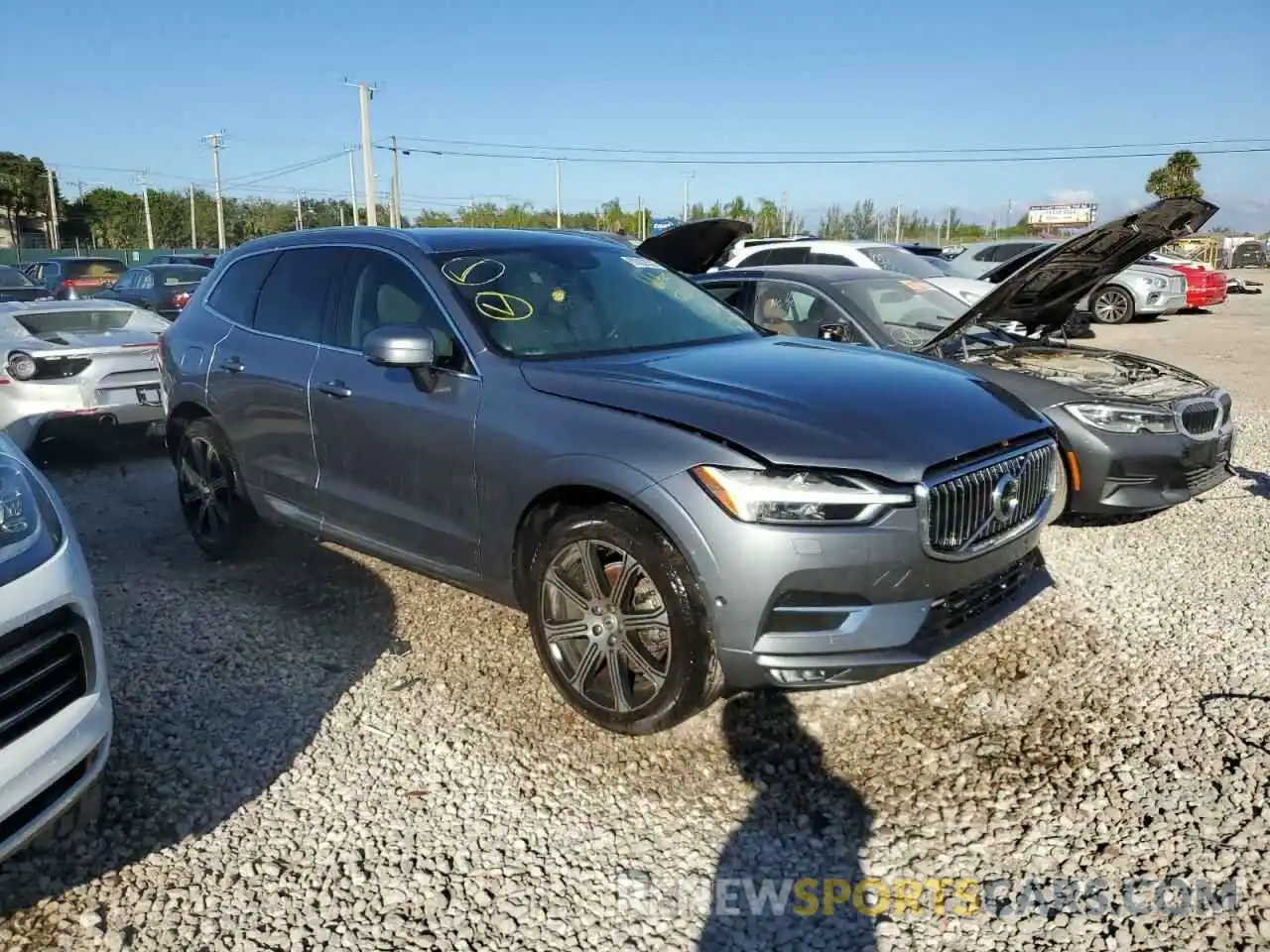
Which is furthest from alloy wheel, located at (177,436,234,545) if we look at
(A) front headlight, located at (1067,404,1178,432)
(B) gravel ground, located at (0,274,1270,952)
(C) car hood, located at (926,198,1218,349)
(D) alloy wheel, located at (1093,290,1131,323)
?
(D) alloy wheel, located at (1093,290,1131,323)

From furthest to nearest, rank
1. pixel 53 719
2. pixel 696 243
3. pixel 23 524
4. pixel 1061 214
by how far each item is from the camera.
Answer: pixel 1061 214, pixel 696 243, pixel 23 524, pixel 53 719

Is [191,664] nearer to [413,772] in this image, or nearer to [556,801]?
[413,772]

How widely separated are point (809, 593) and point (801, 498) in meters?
0.28

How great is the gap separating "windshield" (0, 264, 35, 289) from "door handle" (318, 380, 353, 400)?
16858mm

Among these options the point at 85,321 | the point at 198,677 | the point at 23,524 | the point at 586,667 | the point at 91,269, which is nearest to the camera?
the point at 23,524

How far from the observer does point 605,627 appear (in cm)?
321

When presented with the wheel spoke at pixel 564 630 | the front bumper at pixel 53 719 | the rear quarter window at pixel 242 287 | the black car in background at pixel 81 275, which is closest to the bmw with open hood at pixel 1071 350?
the wheel spoke at pixel 564 630

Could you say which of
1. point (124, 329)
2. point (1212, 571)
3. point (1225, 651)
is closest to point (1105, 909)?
point (1225, 651)

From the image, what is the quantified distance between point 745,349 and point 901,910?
220 centimetres

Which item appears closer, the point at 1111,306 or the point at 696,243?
the point at 696,243

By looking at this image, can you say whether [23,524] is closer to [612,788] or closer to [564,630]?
[564,630]

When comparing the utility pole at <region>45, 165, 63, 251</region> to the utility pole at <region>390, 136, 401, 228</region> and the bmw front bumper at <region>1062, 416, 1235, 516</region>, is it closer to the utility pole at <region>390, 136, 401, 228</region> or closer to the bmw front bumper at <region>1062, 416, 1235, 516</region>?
the utility pole at <region>390, 136, 401, 228</region>

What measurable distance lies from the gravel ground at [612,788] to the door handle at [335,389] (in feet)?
3.51

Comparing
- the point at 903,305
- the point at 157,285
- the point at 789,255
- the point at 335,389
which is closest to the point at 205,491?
the point at 335,389
